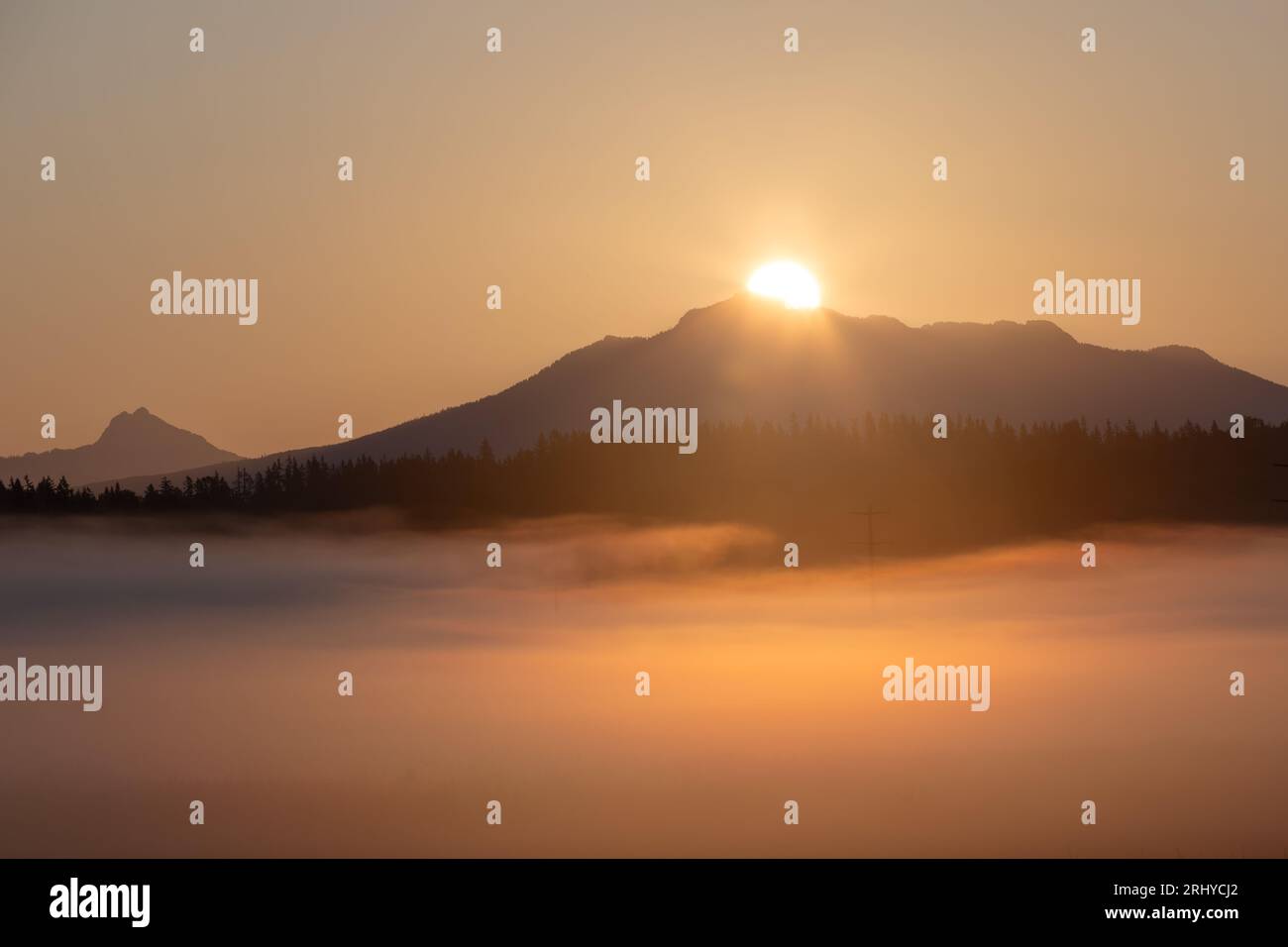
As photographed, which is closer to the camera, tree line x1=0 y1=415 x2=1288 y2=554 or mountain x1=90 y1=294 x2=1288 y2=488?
tree line x1=0 y1=415 x2=1288 y2=554

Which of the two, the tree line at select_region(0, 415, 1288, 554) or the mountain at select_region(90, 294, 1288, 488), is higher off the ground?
the mountain at select_region(90, 294, 1288, 488)

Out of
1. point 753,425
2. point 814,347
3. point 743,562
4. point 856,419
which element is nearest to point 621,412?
point 743,562

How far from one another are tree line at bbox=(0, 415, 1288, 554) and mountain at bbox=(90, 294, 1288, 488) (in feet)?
3.48

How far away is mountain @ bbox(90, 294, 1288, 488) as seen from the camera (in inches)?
2114

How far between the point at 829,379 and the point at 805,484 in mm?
120370

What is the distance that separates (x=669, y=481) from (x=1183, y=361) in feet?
143

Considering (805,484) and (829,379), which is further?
(829,379)

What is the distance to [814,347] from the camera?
14162 cm

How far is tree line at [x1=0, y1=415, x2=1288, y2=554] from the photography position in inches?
1069

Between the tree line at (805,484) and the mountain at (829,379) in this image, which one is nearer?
the tree line at (805,484)

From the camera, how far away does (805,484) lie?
3247 centimetres

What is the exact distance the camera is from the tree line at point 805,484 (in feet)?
89.0

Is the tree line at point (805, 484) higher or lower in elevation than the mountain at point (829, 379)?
lower

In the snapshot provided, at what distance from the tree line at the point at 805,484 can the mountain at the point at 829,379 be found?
1.06 m
